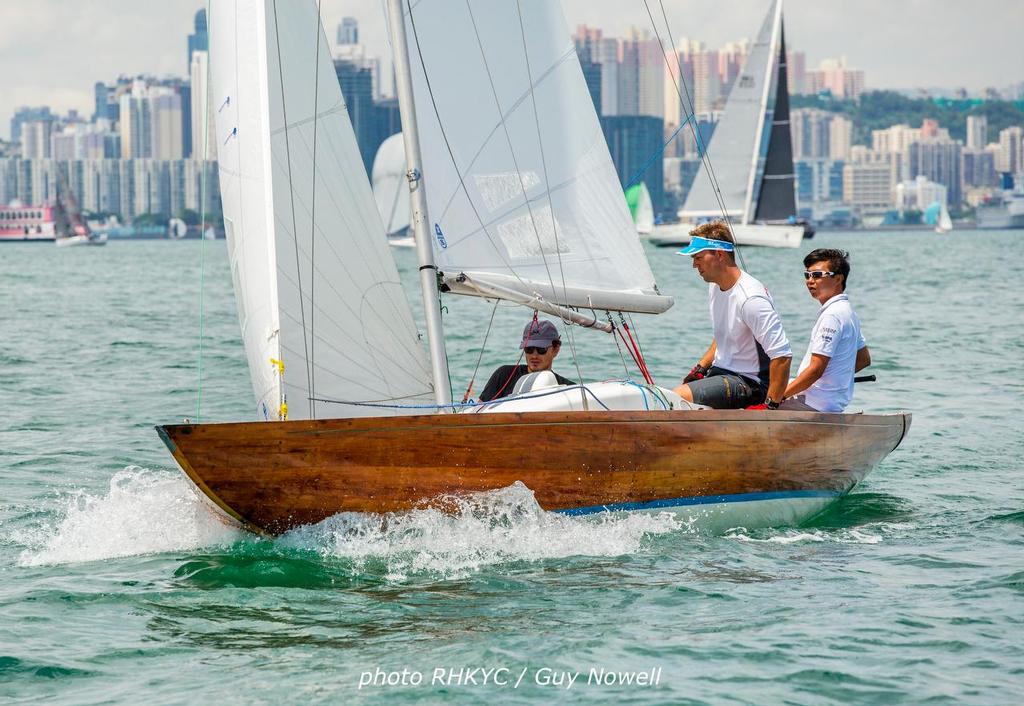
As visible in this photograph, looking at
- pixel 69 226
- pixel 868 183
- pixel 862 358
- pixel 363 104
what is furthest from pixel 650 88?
pixel 862 358

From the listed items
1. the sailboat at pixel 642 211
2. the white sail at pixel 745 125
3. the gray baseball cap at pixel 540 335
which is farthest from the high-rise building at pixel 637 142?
the gray baseball cap at pixel 540 335

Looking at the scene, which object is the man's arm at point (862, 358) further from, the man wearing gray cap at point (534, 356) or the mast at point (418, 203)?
the mast at point (418, 203)

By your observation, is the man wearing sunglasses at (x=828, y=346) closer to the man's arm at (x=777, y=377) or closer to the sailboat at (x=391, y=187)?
the man's arm at (x=777, y=377)

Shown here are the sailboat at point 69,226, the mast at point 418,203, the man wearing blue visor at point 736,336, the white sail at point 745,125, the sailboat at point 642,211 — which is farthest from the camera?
the sailboat at point 69,226

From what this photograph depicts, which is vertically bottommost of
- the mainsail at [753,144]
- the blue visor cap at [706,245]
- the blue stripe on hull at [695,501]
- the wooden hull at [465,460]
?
the blue stripe on hull at [695,501]

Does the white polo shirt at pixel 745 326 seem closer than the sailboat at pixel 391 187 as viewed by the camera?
Yes

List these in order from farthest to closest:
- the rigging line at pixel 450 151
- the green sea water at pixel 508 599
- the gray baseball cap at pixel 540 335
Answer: the rigging line at pixel 450 151, the gray baseball cap at pixel 540 335, the green sea water at pixel 508 599

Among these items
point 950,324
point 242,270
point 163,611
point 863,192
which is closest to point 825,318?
point 242,270

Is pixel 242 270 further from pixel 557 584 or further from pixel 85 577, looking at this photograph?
pixel 557 584

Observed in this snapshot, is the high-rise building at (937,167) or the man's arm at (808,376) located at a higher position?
the high-rise building at (937,167)

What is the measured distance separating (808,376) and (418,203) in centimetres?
214

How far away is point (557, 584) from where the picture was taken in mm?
6441

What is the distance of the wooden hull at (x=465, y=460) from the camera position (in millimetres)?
6527

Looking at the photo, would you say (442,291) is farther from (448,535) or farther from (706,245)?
(448,535)
